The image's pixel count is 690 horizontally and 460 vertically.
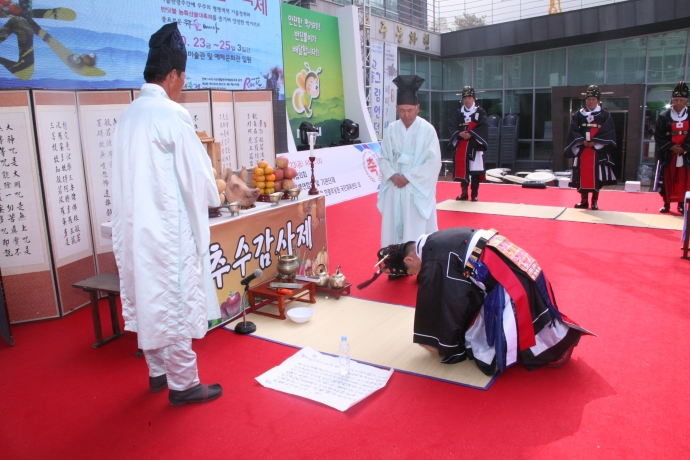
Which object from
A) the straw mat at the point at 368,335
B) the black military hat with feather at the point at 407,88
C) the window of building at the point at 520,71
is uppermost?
the window of building at the point at 520,71

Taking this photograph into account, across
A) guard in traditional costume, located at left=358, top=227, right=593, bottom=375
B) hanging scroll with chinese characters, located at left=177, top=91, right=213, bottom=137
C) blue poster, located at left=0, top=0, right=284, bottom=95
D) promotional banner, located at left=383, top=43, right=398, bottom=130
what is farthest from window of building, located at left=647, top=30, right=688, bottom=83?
guard in traditional costume, located at left=358, top=227, right=593, bottom=375

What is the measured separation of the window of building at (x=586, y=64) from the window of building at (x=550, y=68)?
0.68ft

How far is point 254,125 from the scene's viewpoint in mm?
5375

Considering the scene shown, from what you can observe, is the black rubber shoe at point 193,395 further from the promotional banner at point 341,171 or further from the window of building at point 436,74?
the window of building at point 436,74

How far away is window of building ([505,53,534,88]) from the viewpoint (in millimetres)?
13852

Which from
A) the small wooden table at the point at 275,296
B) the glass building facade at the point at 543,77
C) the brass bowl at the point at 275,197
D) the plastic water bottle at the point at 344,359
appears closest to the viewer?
the plastic water bottle at the point at 344,359

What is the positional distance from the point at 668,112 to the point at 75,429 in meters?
6.88

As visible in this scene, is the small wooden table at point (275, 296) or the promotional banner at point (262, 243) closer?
the promotional banner at point (262, 243)

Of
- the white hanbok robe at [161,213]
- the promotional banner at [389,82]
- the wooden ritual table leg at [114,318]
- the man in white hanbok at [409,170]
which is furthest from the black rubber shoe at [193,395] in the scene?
the promotional banner at [389,82]

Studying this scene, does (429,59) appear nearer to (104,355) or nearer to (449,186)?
(449,186)

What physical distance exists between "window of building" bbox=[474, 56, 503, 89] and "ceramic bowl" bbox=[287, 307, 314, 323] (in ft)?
40.7

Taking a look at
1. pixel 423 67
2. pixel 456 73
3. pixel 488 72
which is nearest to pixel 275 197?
pixel 423 67

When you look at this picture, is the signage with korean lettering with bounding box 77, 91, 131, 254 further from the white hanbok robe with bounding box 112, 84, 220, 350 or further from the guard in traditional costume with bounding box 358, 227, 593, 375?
the guard in traditional costume with bounding box 358, 227, 593, 375

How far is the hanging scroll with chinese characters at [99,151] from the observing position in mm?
4031
